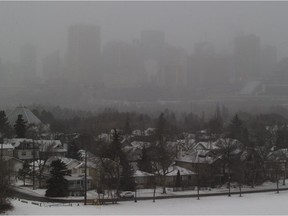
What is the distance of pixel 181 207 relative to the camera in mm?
13164

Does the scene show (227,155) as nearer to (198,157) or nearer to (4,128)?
(198,157)

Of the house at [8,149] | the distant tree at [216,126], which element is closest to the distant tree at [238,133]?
the distant tree at [216,126]

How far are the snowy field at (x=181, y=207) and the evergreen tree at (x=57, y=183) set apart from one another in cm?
201

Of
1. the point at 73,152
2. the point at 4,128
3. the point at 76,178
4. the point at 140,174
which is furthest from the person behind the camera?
the point at 4,128

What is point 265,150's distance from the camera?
72.8 feet

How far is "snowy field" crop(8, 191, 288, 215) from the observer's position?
38.4 ft

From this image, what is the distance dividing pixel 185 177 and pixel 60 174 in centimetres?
596

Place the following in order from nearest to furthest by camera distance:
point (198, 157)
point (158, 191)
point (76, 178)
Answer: point (158, 191), point (76, 178), point (198, 157)

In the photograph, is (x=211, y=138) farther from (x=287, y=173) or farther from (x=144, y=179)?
(x=144, y=179)

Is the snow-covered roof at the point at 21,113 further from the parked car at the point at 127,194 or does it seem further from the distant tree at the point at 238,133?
the parked car at the point at 127,194

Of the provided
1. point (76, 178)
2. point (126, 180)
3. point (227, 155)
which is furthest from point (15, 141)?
point (227, 155)

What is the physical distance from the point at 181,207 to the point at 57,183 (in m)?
4.59

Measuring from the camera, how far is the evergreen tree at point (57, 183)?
1512 cm

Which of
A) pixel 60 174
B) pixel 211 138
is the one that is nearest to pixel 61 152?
pixel 60 174
